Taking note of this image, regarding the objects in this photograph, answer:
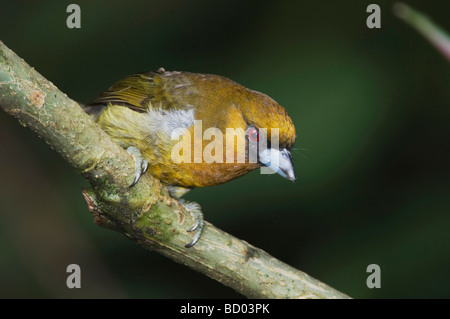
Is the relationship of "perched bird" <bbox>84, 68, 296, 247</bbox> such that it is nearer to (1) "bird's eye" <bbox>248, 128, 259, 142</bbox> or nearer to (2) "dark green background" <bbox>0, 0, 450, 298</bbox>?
(1) "bird's eye" <bbox>248, 128, 259, 142</bbox>

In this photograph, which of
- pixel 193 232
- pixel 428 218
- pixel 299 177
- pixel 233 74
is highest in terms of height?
pixel 233 74

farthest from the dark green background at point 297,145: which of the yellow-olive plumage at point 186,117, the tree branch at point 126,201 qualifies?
the tree branch at point 126,201

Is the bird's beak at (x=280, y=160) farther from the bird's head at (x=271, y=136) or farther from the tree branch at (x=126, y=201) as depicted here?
the tree branch at (x=126, y=201)

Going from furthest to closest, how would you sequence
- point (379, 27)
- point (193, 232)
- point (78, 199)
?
1. point (379, 27)
2. point (78, 199)
3. point (193, 232)

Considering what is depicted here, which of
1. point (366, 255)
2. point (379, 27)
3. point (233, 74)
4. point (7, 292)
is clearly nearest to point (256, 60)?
point (233, 74)

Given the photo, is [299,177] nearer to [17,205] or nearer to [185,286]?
[185,286]

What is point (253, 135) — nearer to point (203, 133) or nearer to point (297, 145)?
point (203, 133)

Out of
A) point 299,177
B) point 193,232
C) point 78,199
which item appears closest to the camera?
point 193,232

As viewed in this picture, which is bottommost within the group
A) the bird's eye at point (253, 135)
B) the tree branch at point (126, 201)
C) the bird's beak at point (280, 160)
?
the tree branch at point (126, 201)
